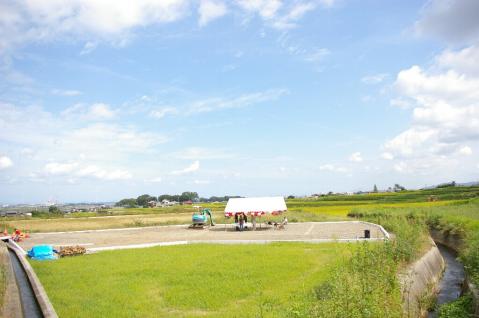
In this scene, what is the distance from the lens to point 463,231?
22.8 metres

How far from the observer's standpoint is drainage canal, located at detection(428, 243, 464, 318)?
1355cm

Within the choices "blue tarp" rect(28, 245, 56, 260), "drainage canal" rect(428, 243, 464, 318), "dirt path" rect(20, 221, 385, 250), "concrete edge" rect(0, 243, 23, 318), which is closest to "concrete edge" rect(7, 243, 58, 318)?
"concrete edge" rect(0, 243, 23, 318)

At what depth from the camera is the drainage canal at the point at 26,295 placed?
10148mm

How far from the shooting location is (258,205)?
28.1 m

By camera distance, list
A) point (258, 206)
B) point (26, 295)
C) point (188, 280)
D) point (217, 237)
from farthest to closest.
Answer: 1. point (258, 206)
2. point (217, 237)
3. point (188, 280)
4. point (26, 295)

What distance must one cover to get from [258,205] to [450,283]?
1402 cm

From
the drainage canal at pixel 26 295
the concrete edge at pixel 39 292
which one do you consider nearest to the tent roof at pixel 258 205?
the concrete edge at pixel 39 292

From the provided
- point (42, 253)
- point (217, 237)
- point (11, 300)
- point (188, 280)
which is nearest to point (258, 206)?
point (217, 237)

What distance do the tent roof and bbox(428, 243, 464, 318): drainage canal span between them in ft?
34.1

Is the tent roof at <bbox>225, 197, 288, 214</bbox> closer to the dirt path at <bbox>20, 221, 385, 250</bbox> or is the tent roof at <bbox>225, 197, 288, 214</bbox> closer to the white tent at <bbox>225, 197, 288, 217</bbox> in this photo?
the white tent at <bbox>225, 197, 288, 217</bbox>

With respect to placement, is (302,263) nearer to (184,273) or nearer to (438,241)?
(184,273)

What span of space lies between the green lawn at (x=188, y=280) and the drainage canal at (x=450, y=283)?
11.6 feet

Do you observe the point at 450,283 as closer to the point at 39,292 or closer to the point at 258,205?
the point at 258,205

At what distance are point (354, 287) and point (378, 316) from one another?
37.6 inches
